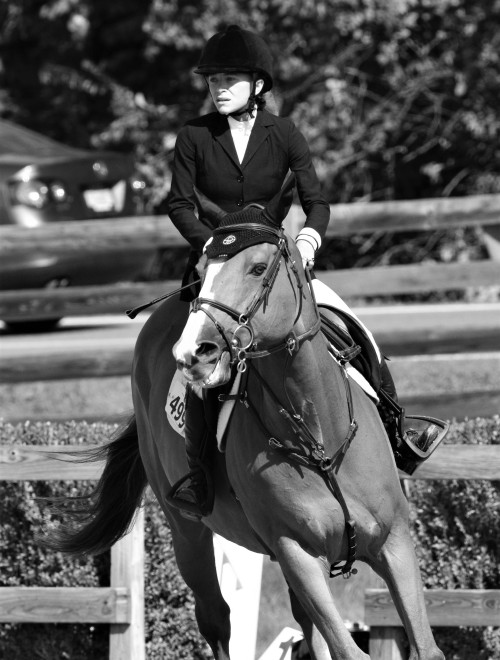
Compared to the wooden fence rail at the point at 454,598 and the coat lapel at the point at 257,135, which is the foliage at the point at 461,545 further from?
the coat lapel at the point at 257,135

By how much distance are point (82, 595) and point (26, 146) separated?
7480 millimetres

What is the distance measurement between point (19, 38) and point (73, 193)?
279 inches

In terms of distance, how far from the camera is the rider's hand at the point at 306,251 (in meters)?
4.63

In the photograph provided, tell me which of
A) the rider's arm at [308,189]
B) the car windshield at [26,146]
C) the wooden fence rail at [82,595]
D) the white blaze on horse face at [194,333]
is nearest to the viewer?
the white blaze on horse face at [194,333]

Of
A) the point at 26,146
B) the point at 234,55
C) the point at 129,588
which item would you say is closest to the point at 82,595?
the point at 129,588

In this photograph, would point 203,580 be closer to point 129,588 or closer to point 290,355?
point 129,588

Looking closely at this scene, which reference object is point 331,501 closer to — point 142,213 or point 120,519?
point 120,519

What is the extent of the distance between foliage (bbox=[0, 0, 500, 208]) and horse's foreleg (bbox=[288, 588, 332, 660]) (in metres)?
11.4

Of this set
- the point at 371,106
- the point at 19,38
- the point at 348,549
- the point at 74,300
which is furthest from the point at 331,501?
the point at 19,38

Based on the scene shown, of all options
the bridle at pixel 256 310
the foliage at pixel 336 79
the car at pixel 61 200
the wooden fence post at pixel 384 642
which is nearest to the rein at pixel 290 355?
the bridle at pixel 256 310

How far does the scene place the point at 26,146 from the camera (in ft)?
42.7

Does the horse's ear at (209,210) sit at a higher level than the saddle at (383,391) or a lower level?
higher

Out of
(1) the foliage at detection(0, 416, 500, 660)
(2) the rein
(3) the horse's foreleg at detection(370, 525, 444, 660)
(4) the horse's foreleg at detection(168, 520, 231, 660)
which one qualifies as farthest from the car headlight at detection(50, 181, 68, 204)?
(3) the horse's foreleg at detection(370, 525, 444, 660)

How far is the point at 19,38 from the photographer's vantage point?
18.7m
